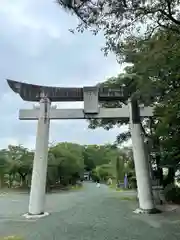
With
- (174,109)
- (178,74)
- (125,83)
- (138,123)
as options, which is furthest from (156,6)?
(125,83)

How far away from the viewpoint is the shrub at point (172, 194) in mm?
11211

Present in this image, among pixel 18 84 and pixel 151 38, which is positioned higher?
pixel 18 84

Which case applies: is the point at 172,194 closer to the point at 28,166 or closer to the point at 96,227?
the point at 96,227

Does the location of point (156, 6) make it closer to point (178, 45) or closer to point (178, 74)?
point (178, 45)

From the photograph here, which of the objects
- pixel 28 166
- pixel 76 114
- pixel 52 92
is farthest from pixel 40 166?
pixel 28 166

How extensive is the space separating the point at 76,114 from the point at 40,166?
2095mm

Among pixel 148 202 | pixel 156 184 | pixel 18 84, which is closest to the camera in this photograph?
pixel 148 202

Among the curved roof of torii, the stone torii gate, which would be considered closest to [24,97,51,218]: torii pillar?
the stone torii gate

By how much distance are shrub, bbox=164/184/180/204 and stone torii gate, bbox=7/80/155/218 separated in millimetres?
2582

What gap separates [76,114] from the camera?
980 cm

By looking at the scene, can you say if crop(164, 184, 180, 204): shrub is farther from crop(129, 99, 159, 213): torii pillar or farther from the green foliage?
the green foliage

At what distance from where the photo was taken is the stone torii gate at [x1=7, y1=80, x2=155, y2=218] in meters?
9.11

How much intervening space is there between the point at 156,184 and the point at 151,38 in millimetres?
8047

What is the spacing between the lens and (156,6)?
4.65 m
